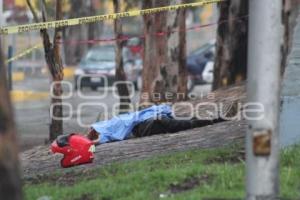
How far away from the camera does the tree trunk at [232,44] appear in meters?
16.2

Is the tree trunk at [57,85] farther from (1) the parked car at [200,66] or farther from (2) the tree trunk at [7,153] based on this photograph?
(1) the parked car at [200,66]

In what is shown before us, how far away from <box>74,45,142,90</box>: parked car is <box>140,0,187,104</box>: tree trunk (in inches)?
464

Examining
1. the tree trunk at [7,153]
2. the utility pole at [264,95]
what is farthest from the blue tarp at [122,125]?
the tree trunk at [7,153]

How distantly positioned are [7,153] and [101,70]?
80.6ft

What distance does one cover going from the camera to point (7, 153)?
442 cm

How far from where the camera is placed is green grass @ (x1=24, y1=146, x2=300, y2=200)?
646cm

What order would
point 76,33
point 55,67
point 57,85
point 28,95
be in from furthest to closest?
point 76,33 → point 28,95 → point 57,85 → point 55,67

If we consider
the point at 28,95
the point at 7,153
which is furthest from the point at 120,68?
the point at 28,95

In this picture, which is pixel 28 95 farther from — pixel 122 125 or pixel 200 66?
pixel 122 125

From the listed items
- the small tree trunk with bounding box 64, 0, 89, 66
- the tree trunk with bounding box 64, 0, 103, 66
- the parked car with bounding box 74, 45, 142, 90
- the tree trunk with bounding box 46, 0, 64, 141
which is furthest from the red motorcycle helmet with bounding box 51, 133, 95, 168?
the small tree trunk with bounding box 64, 0, 89, 66

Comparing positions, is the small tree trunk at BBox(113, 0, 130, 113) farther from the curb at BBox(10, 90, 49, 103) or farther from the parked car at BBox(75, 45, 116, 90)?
the parked car at BBox(75, 45, 116, 90)

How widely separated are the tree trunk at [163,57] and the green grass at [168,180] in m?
6.76

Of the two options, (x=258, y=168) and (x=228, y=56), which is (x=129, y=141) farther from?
(x=228, y=56)

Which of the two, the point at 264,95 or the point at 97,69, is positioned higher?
the point at 97,69
